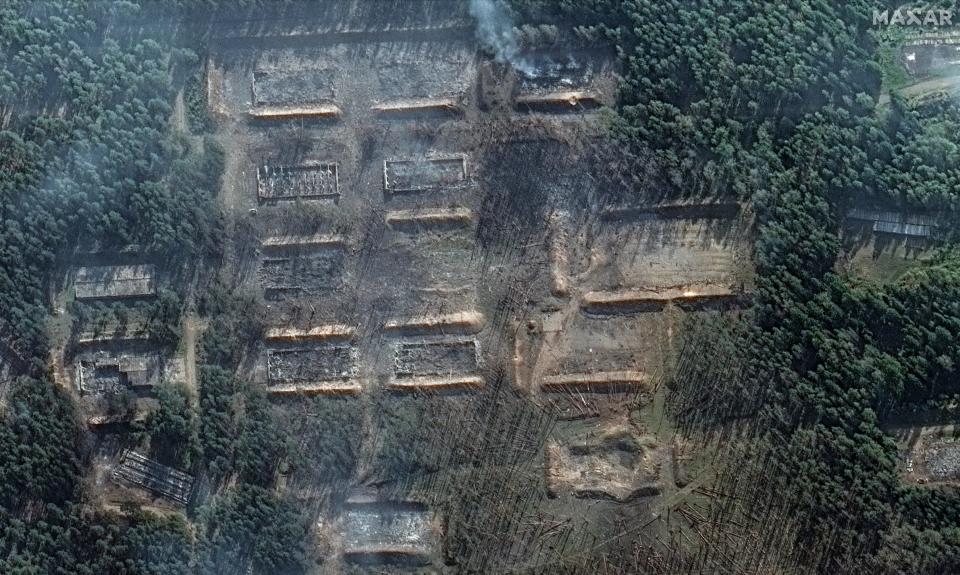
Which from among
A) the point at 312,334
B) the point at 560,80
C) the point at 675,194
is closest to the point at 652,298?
the point at 675,194

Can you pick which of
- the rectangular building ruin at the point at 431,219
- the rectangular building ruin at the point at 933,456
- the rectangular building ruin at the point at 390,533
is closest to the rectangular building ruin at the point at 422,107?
the rectangular building ruin at the point at 431,219

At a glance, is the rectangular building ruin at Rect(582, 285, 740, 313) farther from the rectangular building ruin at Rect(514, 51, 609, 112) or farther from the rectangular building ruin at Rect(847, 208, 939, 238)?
the rectangular building ruin at Rect(514, 51, 609, 112)

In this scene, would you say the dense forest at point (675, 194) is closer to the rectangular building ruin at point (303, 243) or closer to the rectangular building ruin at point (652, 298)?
the rectangular building ruin at point (652, 298)

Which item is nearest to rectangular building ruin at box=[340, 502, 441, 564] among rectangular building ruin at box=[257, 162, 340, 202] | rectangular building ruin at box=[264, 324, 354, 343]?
rectangular building ruin at box=[264, 324, 354, 343]

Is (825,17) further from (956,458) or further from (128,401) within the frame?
(128,401)

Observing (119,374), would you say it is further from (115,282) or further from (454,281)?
(454,281)

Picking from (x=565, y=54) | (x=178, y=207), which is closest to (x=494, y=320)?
(x=565, y=54)
